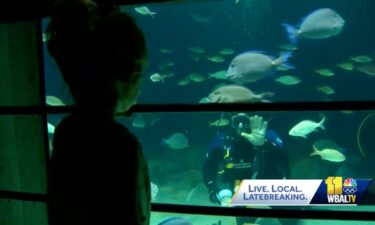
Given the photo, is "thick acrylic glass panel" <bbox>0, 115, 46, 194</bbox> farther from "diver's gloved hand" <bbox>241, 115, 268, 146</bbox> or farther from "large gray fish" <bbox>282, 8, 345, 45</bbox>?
"large gray fish" <bbox>282, 8, 345, 45</bbox>

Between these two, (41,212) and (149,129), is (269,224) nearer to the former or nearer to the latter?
(41,212)

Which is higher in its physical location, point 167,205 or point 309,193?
point 167,205

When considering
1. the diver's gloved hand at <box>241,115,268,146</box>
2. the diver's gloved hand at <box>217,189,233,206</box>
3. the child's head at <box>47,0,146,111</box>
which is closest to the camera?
the child's head at <box>47,0,146,111</box>

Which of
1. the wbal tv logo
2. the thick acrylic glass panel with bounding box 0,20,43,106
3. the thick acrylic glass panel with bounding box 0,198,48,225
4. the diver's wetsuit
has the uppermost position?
the thick acrylic glass panel with bounding box 0,20,43,106

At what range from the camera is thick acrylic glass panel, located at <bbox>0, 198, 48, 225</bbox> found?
1.99m

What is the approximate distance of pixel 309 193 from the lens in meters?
7.09

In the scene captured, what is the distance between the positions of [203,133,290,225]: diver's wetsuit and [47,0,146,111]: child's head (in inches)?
207

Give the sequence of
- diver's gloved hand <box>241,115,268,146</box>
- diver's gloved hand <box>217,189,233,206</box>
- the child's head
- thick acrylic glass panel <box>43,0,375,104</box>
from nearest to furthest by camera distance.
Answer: the child's head, diver's gloved hand <box>241,115,268,146</box>, diver's gloved hand <box>217,189,233,206</box>, thick acrylic glass panel <box>43,0,375,104</box>

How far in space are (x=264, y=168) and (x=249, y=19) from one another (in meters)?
29.1

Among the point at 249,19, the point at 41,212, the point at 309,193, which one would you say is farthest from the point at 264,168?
the point at 249,19

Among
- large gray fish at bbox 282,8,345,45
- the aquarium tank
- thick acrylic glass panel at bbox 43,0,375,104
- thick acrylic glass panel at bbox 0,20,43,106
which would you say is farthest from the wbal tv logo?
thick acrylic glass panel at bbox 0,20,43,106

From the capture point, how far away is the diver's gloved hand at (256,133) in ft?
20.0

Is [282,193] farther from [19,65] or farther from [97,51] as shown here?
[97,51]

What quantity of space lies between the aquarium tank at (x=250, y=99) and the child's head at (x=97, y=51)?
0.09 meters
